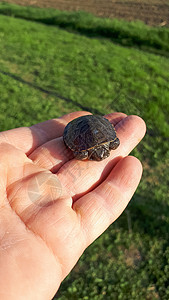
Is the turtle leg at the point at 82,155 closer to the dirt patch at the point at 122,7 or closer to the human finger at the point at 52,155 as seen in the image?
the human finger at the point at 52,155

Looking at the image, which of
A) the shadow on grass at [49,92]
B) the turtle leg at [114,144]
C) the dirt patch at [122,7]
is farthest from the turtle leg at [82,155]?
the dirt patch at [122,7]

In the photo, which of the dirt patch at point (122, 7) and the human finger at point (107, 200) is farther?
the dirt patch at point (122, 7)

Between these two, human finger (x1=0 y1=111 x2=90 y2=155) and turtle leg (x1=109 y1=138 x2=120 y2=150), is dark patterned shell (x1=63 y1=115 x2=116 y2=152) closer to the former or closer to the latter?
turtle leg (x1=109 y1=138 x2=120 y2=150)

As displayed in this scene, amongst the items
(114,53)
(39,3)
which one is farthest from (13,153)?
(39,3)

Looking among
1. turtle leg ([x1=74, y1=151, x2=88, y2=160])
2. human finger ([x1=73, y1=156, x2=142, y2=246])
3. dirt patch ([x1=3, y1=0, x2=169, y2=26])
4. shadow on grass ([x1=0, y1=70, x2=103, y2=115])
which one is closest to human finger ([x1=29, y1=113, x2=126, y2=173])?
turtle leg ([x1=74, y1=151, x2=88, y2=160])

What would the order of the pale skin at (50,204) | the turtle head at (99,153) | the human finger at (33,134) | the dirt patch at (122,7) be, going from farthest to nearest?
the dirt patch at (122,7) < the human finger at (33,134) < the turtle head at (99,153) < the pale skin at (50,204)

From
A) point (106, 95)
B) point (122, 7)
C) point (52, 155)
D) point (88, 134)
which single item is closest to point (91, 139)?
point (88, 134)
